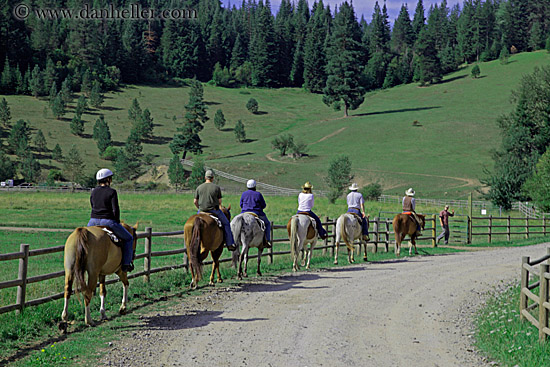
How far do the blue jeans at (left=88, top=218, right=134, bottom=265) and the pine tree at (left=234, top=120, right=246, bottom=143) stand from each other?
359 feet

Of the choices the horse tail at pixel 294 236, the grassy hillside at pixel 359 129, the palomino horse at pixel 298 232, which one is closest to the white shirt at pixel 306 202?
the palomino horse at pixel 298 232

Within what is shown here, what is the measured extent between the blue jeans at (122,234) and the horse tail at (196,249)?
2.09m

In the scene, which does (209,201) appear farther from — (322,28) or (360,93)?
(322,28)

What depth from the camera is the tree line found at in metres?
155

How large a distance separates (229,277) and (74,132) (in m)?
109

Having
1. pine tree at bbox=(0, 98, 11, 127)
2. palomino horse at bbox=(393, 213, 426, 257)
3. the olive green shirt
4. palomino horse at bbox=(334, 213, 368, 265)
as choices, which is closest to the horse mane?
the olive green shirt

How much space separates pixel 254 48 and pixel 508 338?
178 meters

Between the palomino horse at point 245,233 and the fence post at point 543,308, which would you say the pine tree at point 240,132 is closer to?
the palomino horse at point 245,233

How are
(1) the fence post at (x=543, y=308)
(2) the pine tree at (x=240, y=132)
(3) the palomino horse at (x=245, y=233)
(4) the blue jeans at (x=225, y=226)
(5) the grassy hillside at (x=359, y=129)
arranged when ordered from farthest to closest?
(2) the pine tree at (x=240, y=132) < (5) the grassy hillside at (x=359, y=129) < (3) the palomino horse at (x=245, y=233) < (4) the blue jeans at (x=225, y=226) < (1) the fence post at (x=543, y=308)

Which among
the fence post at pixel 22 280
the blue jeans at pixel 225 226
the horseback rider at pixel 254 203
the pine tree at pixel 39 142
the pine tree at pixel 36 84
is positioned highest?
the pine tree at pixel 36 84

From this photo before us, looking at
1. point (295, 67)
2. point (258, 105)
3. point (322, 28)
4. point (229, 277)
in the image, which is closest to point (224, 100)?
point (258, 105)

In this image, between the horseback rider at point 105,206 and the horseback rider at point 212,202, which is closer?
the horseback rider at point 105,206

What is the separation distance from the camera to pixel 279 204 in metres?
55.9

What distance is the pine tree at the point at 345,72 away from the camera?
12681 centimetres
